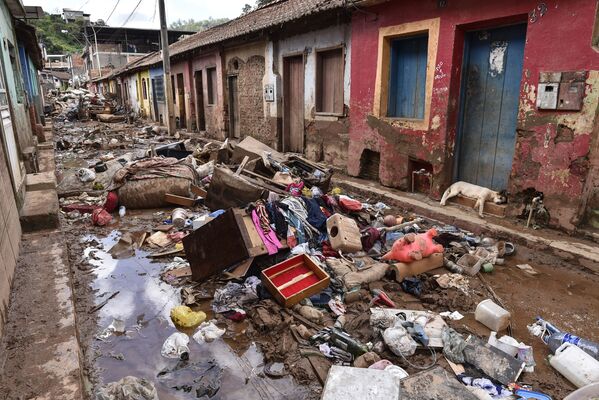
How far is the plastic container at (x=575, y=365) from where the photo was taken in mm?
2654

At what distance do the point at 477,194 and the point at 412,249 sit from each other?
2.02 m

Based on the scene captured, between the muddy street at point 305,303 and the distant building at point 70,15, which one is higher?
the distant building at point 70,15

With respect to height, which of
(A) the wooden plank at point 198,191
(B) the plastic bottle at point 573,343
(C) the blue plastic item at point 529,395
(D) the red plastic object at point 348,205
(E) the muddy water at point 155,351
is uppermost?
(D) the red plastic object at point 348,205

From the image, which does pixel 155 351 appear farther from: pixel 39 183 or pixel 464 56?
pixel 464 56

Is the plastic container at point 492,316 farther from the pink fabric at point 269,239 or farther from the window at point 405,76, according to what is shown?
the window at point 405,76

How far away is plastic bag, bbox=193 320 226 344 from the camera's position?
3287mm

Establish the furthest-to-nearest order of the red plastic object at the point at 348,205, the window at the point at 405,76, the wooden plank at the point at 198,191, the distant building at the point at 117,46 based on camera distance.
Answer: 1. the distant building at the point at 117,46
2. the wooden plank at the point at 198,191
3. the window at the point at 405,76
4. the red plastic object at the point at 348,205

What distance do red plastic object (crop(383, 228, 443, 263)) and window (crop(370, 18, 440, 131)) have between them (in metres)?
2.55

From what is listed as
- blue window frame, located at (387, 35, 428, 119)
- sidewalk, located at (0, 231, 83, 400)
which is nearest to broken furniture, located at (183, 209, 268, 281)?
sidewalk, located at (0, 231, 83, 400)

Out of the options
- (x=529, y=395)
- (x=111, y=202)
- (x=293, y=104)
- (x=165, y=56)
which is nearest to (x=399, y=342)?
(x=529, y=395)

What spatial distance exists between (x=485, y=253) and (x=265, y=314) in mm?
2754

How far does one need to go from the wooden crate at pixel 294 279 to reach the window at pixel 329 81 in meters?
4.94

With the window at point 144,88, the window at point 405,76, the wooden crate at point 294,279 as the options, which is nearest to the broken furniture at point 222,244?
the wooden crate at point 294,279

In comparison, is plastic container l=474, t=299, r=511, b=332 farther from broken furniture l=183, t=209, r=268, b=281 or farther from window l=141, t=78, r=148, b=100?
window l=141, t=78, r=148, b=100
